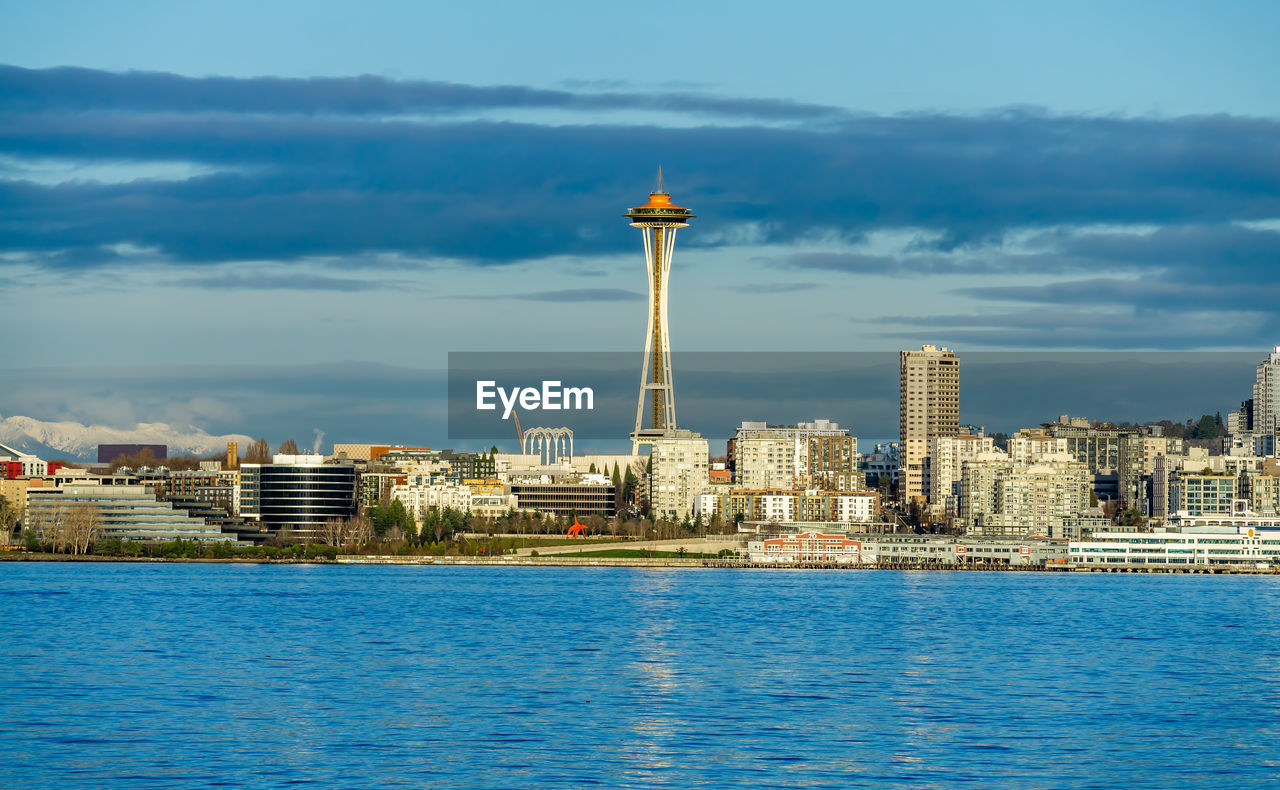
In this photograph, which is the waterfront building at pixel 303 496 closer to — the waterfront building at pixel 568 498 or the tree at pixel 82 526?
the waterfront building at pixel 568 498

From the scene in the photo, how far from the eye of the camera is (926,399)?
170250mm

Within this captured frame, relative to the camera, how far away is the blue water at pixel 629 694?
24.5m

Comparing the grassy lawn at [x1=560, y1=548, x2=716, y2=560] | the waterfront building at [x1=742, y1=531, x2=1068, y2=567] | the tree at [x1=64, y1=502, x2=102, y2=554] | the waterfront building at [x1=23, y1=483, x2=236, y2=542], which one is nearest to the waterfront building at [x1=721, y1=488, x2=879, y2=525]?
the grassy lawn at [x1=560, y1=548, x2=716, y2=560]

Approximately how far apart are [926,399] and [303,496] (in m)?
67.2

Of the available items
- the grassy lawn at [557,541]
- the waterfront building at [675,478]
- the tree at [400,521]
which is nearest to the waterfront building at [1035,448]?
the waterfront building at [675,478]

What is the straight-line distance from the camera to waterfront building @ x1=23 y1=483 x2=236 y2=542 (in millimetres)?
111875

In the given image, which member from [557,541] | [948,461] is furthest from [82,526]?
[948,461]

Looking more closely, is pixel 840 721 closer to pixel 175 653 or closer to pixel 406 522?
pixel 175 653

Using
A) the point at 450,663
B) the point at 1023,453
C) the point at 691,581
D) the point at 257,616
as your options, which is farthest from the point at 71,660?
the point at 1023,453

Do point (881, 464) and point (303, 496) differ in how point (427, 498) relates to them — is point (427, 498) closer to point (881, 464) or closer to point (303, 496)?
point (303, 496)

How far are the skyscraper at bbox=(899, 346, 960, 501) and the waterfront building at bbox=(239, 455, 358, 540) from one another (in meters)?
60.1

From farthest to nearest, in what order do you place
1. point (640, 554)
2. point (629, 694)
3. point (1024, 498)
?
point (1024, 498), point (640, 554), point (629, 694)

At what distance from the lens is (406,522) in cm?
11525

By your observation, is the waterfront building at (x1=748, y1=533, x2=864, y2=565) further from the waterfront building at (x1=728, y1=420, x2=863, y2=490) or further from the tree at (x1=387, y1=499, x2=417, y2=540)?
the waterfront building at (x1=728, y1=420, x2=863, y2=490)
